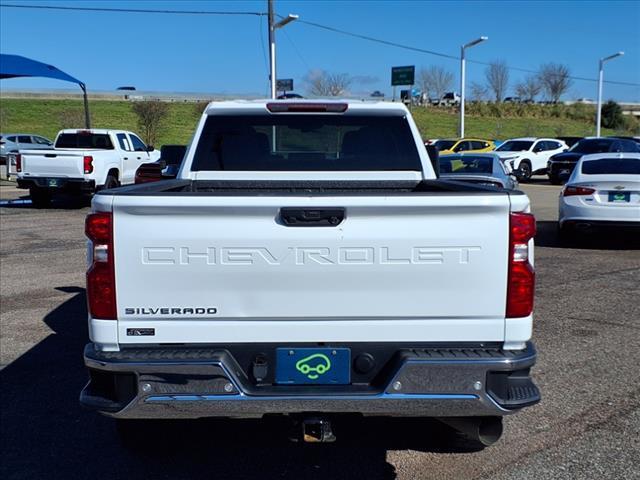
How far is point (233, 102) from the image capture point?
5.11 metres

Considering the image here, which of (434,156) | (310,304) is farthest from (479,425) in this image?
(434,156)

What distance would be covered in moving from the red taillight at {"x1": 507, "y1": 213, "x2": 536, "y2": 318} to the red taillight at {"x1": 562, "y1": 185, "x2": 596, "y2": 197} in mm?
8775

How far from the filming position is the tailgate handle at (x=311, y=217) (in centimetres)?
309

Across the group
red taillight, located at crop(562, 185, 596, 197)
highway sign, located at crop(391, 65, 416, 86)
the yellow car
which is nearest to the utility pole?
the yellow car

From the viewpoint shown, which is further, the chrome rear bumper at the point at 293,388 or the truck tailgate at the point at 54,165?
the truck tailgate at the point at 54,165

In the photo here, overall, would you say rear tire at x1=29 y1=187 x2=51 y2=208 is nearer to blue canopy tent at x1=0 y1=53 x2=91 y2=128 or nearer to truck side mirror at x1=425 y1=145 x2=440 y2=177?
blue canopy tent at x1=0 y1=53 x2=91 y2=128

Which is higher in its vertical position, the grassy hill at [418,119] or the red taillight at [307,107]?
the grassy hill at [418,119]

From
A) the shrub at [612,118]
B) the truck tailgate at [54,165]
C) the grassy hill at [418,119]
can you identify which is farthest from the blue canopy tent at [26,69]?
the shrub at [612,118]

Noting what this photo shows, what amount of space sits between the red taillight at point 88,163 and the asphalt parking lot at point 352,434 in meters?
10.8

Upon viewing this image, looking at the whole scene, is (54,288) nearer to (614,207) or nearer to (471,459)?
(471,459)

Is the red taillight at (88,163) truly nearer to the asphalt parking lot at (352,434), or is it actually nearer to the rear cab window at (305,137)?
the asphalt parking lot at (352,434)

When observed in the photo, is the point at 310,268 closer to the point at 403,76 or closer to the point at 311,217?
the point at 311,217

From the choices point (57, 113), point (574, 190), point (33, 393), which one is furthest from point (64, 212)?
point (57, 113)

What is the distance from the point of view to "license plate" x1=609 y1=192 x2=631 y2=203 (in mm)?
11055
